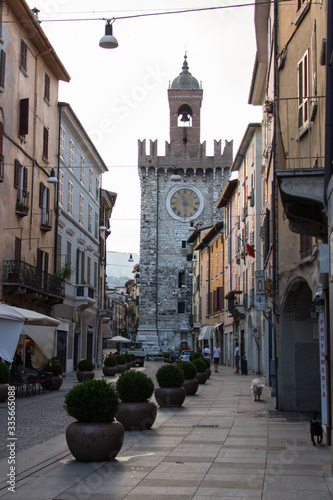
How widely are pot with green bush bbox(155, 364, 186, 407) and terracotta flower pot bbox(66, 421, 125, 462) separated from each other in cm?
781

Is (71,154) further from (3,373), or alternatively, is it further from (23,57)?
(3,373)

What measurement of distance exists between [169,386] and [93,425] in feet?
27.7

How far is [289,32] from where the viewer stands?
50.8 feet

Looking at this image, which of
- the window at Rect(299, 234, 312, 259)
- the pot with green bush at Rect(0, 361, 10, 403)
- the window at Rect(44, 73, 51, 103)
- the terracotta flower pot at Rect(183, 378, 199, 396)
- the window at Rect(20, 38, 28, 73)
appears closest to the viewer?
the window at Rect(299, 234, 312, 259)

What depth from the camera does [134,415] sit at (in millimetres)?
12445

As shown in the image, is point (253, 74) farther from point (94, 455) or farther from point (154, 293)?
point (154, 293)

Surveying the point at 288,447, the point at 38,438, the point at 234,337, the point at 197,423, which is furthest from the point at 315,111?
the point at 234,337

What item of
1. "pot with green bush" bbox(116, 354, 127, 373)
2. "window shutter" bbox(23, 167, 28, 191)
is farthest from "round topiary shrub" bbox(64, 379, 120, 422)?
"pot with green bush" bbox(116, 354, 127, 373)

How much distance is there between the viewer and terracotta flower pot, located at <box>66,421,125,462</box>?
9047mm

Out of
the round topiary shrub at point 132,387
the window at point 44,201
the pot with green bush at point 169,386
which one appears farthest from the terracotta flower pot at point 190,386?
the window at point 44,201

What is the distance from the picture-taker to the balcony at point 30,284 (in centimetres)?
2678

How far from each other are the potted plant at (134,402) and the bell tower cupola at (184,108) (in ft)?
206

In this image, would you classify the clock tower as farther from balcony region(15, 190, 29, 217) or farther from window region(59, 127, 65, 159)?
balcony region(15, 190, 29, 217)

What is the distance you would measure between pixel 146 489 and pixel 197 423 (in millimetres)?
6654
